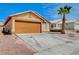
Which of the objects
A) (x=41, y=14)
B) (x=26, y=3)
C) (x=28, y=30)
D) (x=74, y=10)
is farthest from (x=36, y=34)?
(x=74, y=10)

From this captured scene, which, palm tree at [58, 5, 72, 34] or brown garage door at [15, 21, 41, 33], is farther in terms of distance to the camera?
brown garage door at [15, 21, 41, 33]

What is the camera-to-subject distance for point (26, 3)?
7.62 meters

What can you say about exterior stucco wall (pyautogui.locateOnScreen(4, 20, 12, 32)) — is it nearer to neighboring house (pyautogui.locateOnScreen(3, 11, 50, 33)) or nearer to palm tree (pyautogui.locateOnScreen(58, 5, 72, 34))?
neighboring house (pyautogui.locateOnScreen(3, 11, 50, 33))

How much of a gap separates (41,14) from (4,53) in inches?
92.9

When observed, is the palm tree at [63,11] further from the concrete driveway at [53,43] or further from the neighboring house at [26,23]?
the neighboring house at [26,23]

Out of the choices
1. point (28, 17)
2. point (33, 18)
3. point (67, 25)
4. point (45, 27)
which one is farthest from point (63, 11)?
point (28, 17)

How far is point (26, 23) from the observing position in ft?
26.9

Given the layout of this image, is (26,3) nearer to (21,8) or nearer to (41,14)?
(21,8)

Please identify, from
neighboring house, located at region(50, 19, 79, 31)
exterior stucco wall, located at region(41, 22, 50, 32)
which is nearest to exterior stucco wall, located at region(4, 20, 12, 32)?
exterior stucco wall, located at region(41, 22, 50, 32)

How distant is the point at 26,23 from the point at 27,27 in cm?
25

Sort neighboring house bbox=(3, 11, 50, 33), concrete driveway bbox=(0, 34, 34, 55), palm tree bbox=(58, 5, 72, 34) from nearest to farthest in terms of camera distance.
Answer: concrete driveway bbox=(0, 34, 34, 55)
palm tree bbox=(58, 5, 72, 34)
neighboring house bbox=(3, 11, 50, 33)

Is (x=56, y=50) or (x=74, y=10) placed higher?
(x=74, y=10)

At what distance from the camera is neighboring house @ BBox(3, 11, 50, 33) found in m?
7.79
